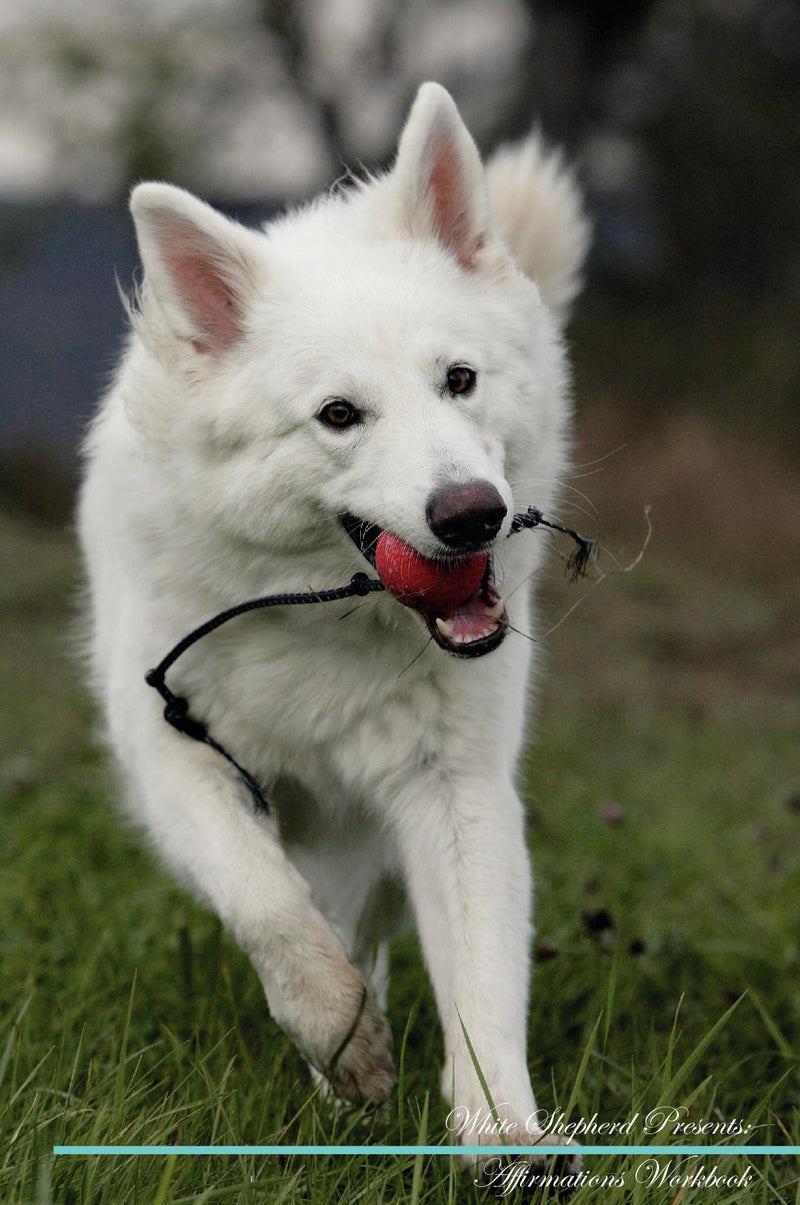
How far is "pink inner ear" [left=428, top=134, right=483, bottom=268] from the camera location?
10.1 feet

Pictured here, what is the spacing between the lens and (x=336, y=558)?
286 cm

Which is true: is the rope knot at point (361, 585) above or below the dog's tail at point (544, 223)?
below

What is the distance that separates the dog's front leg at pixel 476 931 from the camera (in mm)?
2484

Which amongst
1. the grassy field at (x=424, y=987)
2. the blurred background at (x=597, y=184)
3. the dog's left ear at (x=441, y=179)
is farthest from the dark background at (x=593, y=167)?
the dog's left ear at (x=441, y=179)

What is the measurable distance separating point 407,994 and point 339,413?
1.71 m

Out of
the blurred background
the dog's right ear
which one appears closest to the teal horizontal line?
the dog's right ear

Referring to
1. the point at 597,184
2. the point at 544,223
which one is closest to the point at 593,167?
the point at 597,184

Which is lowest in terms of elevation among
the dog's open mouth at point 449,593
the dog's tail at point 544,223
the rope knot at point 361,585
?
the rope knot at point 361,585

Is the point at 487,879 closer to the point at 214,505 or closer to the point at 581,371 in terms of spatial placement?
the point at 214,505

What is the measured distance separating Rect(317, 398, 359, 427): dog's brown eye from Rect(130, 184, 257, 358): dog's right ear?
1.21ft

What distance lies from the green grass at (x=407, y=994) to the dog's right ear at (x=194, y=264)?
1448mm

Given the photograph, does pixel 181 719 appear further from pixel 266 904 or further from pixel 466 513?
pixel 466 513

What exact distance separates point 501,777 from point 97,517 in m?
1.32

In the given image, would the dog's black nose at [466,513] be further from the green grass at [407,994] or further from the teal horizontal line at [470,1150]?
the teal horizontal line at [470,1150]
